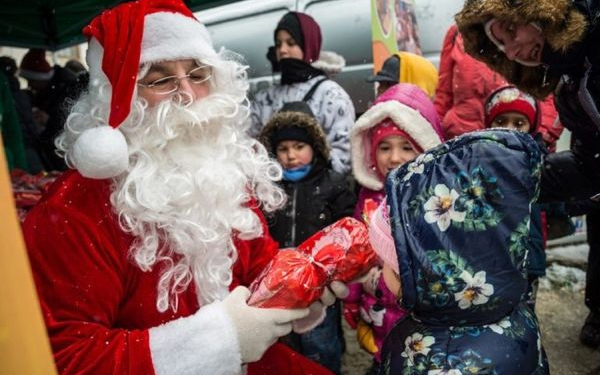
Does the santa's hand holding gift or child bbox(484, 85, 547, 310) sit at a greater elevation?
child bbox(484, 85, 547, 310)

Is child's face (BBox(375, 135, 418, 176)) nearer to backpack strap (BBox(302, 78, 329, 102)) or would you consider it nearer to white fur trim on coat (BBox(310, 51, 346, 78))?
backpack strap (BBox(302, 78, 329, 102))

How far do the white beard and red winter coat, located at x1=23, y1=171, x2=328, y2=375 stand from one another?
0.05 m

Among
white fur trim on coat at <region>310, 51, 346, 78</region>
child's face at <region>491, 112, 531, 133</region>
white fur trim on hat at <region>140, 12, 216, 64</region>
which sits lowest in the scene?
child's face at <region>491, 112, 531, 133</region>

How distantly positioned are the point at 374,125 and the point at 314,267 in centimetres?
143

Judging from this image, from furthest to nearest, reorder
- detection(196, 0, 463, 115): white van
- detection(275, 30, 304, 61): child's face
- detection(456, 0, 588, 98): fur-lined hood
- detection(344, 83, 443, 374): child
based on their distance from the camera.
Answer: detection(196, 0, 463, 115): white van, detection(275, 30, 304, 61): child's face, detection(344, 83, 443, 374): child, detection(456, 0, 588, 98): fur-lined hood

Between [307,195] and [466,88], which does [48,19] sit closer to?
[307,195]

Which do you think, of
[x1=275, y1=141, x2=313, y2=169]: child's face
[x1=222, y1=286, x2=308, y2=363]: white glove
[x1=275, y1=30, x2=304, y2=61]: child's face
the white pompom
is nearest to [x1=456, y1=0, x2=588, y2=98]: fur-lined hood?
[x1=275, y1=141, x2=313, y2=169]: child's face

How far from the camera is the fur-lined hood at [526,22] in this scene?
1552mm

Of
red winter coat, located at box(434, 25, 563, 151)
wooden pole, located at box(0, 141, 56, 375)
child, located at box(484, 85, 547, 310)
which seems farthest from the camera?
red winter coat, located at box(434, 25, 563, 151)

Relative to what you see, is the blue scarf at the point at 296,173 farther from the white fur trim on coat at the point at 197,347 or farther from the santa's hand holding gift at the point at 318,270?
the white fur trim on coat at the point at 197,347

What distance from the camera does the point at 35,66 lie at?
5.71 meters

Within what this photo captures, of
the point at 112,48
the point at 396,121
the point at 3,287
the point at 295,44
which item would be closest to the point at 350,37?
the point at 295,44

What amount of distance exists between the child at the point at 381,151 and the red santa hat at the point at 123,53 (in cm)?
124

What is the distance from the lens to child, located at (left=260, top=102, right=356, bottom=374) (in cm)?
272
